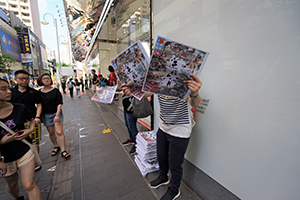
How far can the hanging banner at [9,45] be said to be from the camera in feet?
45.7

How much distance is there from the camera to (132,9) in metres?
4.21

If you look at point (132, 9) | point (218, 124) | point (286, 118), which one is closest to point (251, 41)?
point (286, 118)

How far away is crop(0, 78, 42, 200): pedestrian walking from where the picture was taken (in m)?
1.42

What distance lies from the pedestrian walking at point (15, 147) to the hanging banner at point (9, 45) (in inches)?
753

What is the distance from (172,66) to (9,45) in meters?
22.4

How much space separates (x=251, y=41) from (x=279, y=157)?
1.02 metres

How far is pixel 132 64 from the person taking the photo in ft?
4.14

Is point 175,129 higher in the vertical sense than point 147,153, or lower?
higher

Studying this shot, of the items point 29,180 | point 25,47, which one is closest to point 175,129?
point 29,180

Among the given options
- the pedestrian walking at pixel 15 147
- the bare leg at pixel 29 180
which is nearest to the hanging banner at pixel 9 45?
the pedestrian walking at pixel 15 147

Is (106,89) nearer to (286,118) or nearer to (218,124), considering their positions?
(218,124)

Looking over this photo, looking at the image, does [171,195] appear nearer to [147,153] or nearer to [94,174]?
[147,153]

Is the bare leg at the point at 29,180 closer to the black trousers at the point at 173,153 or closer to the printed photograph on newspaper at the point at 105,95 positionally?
the printed photograph on newspaper at the point at 105,95

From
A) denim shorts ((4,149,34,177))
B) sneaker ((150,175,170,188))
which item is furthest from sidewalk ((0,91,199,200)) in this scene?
denim shorts ((4,149,34,177))
